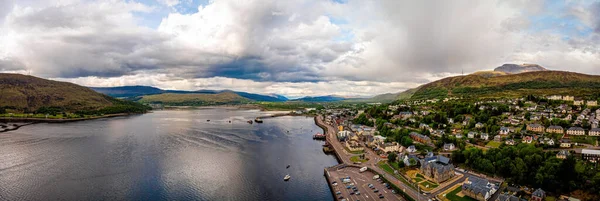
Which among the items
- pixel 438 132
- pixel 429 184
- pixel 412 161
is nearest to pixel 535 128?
pixel 438 132

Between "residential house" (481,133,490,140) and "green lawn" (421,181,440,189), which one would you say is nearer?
"green lawn" (421,181,440,189)

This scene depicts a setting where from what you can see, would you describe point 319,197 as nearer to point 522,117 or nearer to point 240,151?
point 240,151

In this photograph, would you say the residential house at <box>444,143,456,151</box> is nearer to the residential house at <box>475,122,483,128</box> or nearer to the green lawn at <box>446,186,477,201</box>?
the residential house at <box>475,122,483,128</box>

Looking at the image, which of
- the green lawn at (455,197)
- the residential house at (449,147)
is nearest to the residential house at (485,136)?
the residential house at (449,147)

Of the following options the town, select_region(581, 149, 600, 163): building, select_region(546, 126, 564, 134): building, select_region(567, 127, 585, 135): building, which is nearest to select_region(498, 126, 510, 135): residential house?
the town

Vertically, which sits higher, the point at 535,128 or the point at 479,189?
the point at 535,128

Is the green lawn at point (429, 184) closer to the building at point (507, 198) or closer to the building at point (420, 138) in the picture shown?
the building at point (507, 198)

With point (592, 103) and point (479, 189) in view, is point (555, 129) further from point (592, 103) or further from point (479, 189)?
point (592, 103)

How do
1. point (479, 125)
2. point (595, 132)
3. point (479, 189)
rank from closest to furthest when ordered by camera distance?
point (479, 189) → point (595, 132) → point (479, 125)
